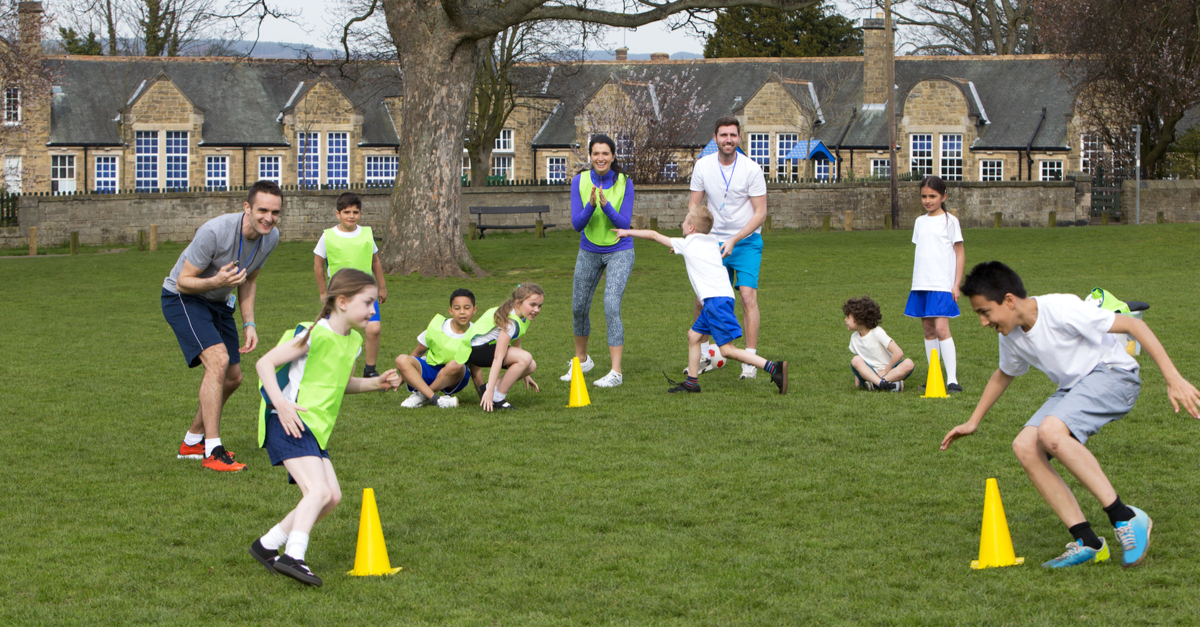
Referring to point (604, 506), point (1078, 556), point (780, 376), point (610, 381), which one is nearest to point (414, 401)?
point (610, 381)

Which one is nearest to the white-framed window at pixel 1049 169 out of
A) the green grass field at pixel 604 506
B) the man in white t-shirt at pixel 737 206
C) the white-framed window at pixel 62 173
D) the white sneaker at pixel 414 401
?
the green grass field at pixel 604 506

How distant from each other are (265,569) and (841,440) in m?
4.04

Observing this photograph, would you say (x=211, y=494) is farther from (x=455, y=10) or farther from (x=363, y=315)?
(x=455, y=10)

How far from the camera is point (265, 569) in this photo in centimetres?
557

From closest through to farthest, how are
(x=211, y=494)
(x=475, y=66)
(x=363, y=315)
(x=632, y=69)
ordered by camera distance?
1. (x=363, y=315)
2. (x=211, y=494)
3. (x=475, y=66)
4. (x=632, y=69)

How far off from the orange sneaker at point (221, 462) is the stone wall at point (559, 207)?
31.2 meters

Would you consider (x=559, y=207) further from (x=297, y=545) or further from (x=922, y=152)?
(x=297, y=545)

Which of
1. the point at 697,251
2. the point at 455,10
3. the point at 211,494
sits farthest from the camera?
the point at 455,10

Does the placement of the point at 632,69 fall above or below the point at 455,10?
above

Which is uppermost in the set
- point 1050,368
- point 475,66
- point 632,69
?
point 632,69

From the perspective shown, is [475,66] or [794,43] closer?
[475,66]

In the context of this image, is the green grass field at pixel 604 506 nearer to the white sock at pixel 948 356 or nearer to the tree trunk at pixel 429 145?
the white sock at pixel 948 356

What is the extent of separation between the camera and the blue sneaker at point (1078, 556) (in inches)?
207

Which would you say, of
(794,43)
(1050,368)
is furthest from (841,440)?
(794,43)
